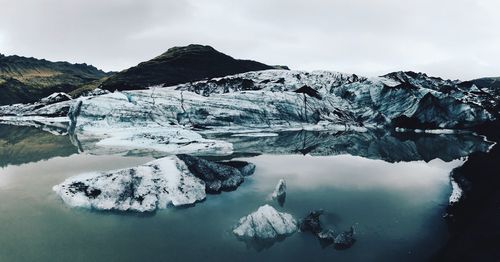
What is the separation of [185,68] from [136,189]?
117 m

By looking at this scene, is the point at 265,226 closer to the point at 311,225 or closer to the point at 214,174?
the point at 311,225

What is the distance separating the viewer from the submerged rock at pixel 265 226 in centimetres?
1407

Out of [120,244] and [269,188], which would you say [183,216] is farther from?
[269,188]

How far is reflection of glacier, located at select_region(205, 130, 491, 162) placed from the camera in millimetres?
33344

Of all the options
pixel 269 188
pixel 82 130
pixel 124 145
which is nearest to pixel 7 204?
pixel 269 188

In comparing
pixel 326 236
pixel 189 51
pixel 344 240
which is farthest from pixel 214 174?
pixel 189 51

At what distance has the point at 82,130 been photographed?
44.4 m

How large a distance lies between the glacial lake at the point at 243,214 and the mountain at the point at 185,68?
292ft

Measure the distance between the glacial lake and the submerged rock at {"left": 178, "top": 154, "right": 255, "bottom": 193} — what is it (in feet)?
1.79

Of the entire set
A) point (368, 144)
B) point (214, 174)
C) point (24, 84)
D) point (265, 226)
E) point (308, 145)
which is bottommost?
point (368, 144)

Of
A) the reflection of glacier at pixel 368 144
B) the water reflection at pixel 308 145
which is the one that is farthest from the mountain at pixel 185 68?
the reflection of glacier at pixel 368 144

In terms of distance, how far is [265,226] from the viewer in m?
14.3

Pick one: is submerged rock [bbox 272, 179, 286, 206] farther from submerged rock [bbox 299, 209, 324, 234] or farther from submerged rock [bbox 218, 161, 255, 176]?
submerged rock [bbox 218, 161, 255, 176]

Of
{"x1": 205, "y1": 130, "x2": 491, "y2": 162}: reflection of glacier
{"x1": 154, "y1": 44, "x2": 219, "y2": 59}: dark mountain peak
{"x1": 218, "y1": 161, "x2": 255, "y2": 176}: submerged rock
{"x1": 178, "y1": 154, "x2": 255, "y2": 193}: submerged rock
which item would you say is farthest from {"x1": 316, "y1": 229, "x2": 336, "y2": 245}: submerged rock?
{"x1": 154, "y1": 44, "x2": 219, "y2": 59}: dark mountain peak
